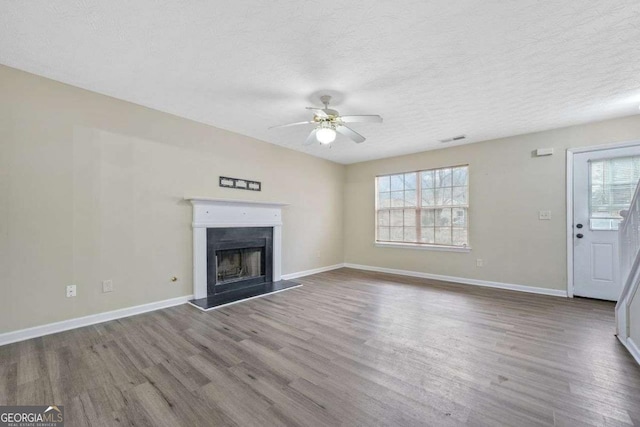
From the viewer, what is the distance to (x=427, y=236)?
526 centimetres

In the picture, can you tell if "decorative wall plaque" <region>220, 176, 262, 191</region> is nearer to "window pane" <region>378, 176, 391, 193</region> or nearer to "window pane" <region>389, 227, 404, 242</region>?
"window pane" <region>378, 176, 391, 193</region>

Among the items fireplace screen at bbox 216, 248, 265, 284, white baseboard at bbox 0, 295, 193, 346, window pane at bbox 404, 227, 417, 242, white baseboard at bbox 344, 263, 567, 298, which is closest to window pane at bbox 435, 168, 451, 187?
window pane at bbox 404, 227, 417, 242

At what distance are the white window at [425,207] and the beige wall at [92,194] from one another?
3356mm

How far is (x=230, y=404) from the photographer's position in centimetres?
164

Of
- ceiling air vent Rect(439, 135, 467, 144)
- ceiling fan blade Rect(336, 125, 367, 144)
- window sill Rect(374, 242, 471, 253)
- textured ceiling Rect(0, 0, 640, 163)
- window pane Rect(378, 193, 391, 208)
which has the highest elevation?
textured ceiling Rect(0, 0, 640, 163)

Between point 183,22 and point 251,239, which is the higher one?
point 183,22

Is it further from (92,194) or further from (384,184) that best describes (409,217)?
(92,194)

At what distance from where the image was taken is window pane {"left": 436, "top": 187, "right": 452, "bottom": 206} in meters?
5.03

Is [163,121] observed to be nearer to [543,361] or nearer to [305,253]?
[305,253]

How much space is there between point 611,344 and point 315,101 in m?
3.75

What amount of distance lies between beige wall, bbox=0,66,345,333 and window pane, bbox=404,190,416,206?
3501mm

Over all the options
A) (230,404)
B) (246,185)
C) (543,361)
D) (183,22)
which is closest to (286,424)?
(230,404)

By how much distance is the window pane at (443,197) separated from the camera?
5.03 meters

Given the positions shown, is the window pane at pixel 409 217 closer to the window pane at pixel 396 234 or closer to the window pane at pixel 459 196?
the window pane at pixel 396 234
